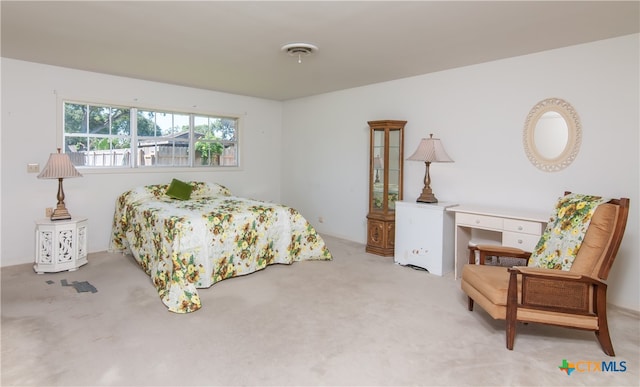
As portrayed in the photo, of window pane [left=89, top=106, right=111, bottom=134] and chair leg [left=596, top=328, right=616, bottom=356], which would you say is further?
window pane [left=89, top=106, right=111, bottom=134]

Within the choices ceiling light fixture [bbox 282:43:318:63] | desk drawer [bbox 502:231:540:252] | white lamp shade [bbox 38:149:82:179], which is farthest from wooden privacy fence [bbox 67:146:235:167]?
desk drawer [bbox 502:231:540:252]

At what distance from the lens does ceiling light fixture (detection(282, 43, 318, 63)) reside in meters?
3.41

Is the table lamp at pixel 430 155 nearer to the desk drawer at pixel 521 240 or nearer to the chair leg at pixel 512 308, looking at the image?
the desk drawer at pixel 521 240

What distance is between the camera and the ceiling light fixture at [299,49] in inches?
134

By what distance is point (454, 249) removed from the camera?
4.21 metres

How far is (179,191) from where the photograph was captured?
4.82m

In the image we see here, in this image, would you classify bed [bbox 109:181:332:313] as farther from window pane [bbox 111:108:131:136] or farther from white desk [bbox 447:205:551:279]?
white desk [bbox 447:205:551:279]

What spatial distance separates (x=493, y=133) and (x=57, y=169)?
15.6 ft

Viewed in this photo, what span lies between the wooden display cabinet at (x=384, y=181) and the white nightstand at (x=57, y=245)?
348 cm

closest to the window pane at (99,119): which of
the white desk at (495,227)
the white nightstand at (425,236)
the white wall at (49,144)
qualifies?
the white wall at (49,144)

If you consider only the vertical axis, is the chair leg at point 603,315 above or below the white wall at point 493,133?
below

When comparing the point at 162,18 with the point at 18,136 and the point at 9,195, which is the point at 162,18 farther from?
the point at 9,195

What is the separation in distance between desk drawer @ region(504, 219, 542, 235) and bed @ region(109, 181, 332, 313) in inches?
80.9

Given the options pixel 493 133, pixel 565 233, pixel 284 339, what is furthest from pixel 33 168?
pixel 565 233
